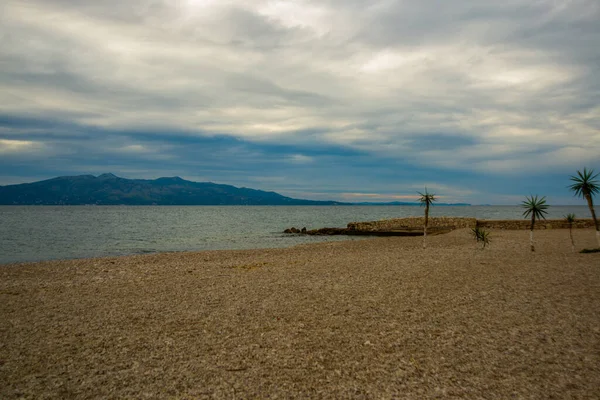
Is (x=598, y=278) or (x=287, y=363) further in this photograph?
(x=598, y=278)

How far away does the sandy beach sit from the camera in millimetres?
7215

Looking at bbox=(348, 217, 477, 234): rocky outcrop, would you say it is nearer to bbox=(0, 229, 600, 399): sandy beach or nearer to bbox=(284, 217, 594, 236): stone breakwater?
bbox=(284, 217, 594, 236): stone breakwater

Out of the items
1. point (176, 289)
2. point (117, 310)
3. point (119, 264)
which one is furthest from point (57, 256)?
point (117, 310)

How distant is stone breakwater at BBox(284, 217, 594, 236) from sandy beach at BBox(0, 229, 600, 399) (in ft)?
129

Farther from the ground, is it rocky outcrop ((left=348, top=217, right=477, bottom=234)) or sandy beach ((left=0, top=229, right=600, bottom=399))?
rocky outcrop ((left=348, top=217, right=477, bottom=234))

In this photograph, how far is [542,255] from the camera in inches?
1006

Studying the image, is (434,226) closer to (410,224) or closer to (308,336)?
(410,224)

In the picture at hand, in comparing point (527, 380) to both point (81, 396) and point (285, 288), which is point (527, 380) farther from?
point (285, 288)

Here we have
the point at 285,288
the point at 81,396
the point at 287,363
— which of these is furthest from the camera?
the point at 285,288

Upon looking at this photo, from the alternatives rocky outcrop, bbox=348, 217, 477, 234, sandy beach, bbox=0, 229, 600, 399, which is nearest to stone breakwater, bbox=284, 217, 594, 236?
rocky outcrop, bbox=348, 217, 477, 234

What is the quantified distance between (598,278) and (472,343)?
11.5 meters

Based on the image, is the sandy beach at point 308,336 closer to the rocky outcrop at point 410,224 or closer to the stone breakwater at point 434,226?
the stone breakwater at point 434,226

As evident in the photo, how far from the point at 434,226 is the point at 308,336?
59251mm

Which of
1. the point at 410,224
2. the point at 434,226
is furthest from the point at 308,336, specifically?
A: the point at 410,224
